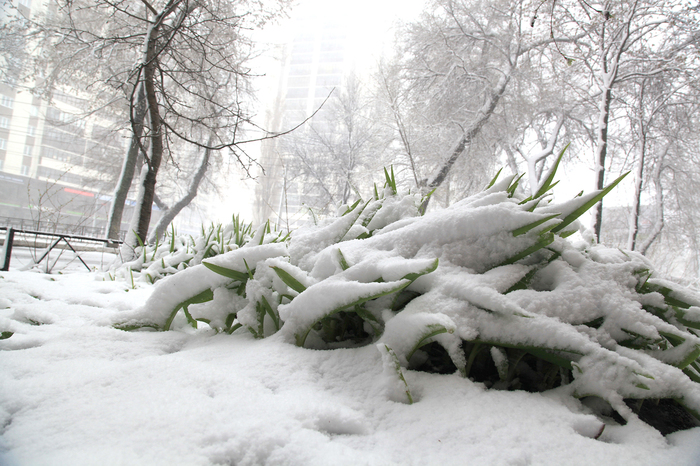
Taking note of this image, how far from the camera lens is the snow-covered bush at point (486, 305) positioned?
20.4 inches

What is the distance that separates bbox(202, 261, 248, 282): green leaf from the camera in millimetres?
754

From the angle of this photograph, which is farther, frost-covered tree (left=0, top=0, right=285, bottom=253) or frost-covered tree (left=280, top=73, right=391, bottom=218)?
frost-covered tree (left=280, top=73, right=391, bottom=218)

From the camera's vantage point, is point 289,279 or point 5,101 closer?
point 289,279

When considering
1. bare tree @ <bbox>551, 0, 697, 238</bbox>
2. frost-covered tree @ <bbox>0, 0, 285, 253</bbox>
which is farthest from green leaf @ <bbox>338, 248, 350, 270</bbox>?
bare tree @ <bbox>551, 0, 697, 238</bbox>

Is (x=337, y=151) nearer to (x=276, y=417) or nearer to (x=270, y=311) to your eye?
(x=270, y=311)

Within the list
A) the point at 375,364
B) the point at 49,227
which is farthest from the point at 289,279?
the point at 49,227

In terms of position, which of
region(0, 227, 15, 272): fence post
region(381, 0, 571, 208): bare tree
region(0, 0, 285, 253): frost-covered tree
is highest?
region(381, 0, 571, 208): bare tree

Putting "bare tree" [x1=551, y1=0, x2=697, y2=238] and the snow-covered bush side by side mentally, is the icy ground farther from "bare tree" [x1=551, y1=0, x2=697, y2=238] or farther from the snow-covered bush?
"bare tree" [x1=551, y1=0, x2=697, y2=238]

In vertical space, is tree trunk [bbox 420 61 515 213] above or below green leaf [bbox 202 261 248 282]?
above

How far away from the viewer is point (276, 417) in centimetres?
42

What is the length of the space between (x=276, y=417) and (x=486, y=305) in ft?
1.22

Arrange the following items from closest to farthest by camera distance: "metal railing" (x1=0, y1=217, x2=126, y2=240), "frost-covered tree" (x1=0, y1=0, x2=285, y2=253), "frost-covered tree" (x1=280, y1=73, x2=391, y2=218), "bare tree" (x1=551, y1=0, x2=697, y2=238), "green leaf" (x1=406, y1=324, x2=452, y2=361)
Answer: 1. "green leaf" (x1=406, y1=324, x2=452, y2=361)
2. "frost-covered tree" (x1=0, y1=0, x2=285, y2=253)
3. "metal railing" (x1=0, y1=217, x2=126, y2=240)
4. "bare tree" (x1=551, y1=0, x2=697, y2=238)
5. "frost-covered tree" (x1=280, y1=73, x2=391, y2=218)

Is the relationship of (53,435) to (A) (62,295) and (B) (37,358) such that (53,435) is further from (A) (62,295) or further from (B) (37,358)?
(A) (62,295)

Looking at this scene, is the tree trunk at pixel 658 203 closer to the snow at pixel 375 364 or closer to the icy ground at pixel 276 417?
the snow at pixel 375 364
